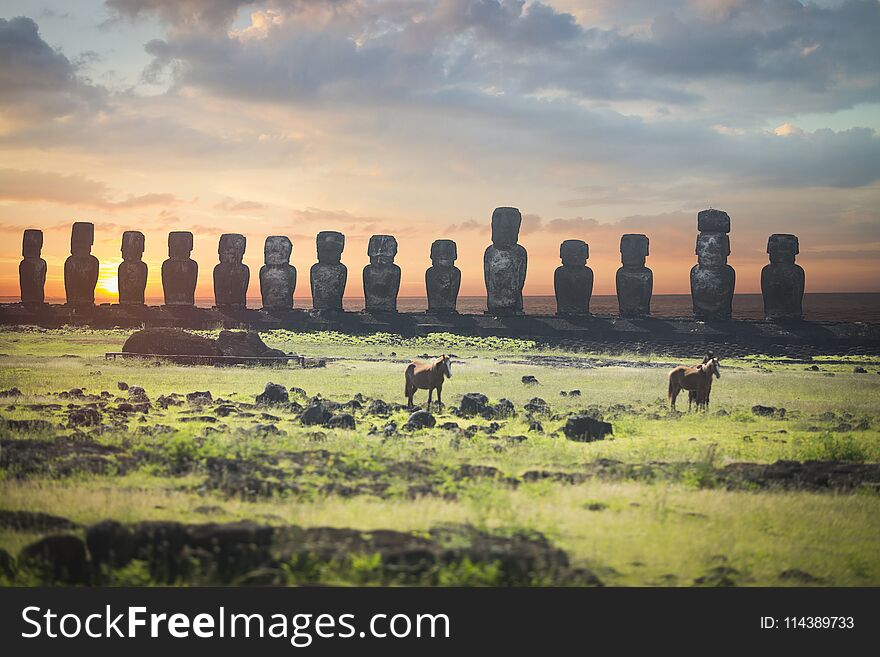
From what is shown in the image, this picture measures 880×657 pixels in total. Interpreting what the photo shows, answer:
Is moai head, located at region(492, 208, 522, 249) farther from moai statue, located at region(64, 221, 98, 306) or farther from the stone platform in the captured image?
moai statue, located at region(64, 221, 98, 306)

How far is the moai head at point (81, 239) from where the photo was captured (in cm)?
3491

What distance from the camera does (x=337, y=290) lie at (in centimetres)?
3281

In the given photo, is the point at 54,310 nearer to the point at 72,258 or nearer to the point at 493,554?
the point at 72,258

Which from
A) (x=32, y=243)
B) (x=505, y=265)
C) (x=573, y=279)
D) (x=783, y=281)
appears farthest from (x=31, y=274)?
(x=783, y=281)

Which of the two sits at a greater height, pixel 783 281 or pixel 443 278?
pixel 783 281

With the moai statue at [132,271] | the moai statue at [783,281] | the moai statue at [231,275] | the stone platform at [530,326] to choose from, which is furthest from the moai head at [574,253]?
the moai statue at [132,271]

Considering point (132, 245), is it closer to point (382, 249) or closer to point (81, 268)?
point (81, 268)

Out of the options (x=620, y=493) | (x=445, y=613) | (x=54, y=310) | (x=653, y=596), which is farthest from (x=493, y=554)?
(x=54, y=310)

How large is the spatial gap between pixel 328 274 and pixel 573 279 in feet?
29.3

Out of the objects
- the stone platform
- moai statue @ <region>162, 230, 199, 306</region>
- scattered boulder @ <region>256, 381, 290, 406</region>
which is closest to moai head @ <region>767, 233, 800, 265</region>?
the stone platform

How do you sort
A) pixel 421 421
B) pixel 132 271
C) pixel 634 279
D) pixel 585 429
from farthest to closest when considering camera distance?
pixel 132 271 < pixel 634 279 < pixel 421 421 < pixel 585 429

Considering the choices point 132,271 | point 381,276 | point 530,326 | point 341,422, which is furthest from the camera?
point 132,271

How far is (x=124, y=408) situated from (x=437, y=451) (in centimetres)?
507

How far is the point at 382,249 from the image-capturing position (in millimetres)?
32469
